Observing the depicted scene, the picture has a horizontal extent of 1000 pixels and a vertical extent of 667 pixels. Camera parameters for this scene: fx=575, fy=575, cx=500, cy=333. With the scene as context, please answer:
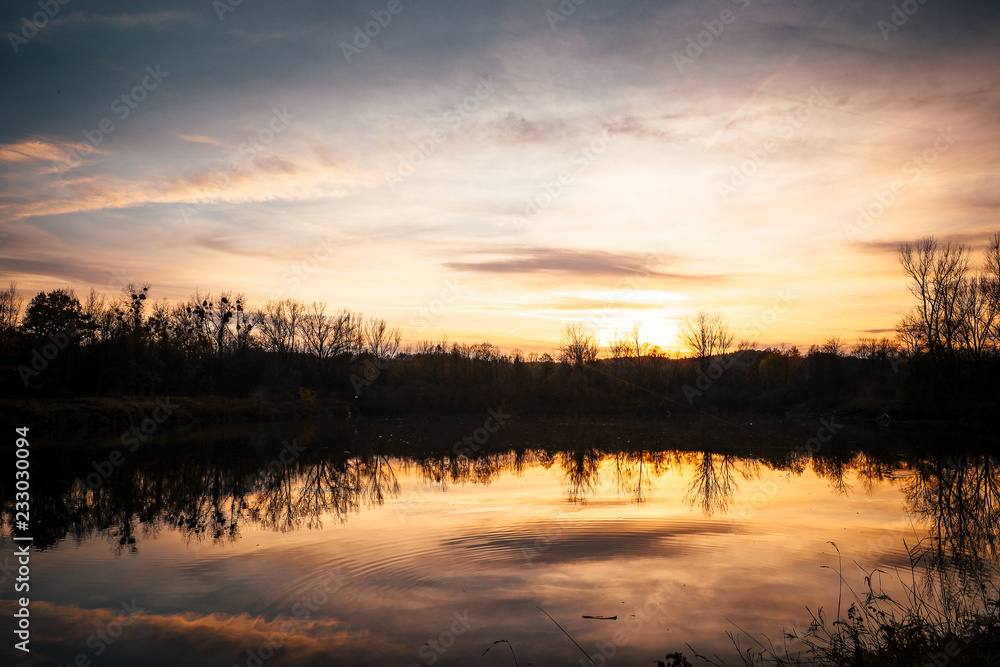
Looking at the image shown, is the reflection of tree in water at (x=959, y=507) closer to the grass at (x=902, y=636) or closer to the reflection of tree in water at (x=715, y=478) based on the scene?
the grass at (x=902, y=636)

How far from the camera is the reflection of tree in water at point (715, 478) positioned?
15.3m

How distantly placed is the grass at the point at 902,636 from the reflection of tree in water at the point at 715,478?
6143 mm

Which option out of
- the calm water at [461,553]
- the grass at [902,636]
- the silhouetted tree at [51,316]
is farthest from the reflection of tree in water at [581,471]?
the silhouetted tree at [51,316]

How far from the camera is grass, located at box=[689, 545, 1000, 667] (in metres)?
5.51

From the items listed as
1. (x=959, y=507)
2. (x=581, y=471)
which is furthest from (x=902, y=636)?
(x=581, y=471)

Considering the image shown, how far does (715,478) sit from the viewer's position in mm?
19781

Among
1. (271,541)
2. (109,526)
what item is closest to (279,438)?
(109,526)

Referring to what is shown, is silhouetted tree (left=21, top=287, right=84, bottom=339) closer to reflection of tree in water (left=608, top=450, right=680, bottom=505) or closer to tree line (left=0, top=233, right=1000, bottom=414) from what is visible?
tree line (left=0, top=233, right=1000, bottom=414)

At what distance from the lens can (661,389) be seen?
58562mm

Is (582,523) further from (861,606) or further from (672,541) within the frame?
(861,606)

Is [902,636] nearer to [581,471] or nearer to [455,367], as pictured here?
[581,471]

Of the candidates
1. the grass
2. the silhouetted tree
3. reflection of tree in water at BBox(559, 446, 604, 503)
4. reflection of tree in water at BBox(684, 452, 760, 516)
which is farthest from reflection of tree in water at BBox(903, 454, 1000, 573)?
the silhouetted tree

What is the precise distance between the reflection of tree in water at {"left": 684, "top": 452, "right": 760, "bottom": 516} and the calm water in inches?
5.8

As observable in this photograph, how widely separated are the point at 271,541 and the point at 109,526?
433 centimetres
